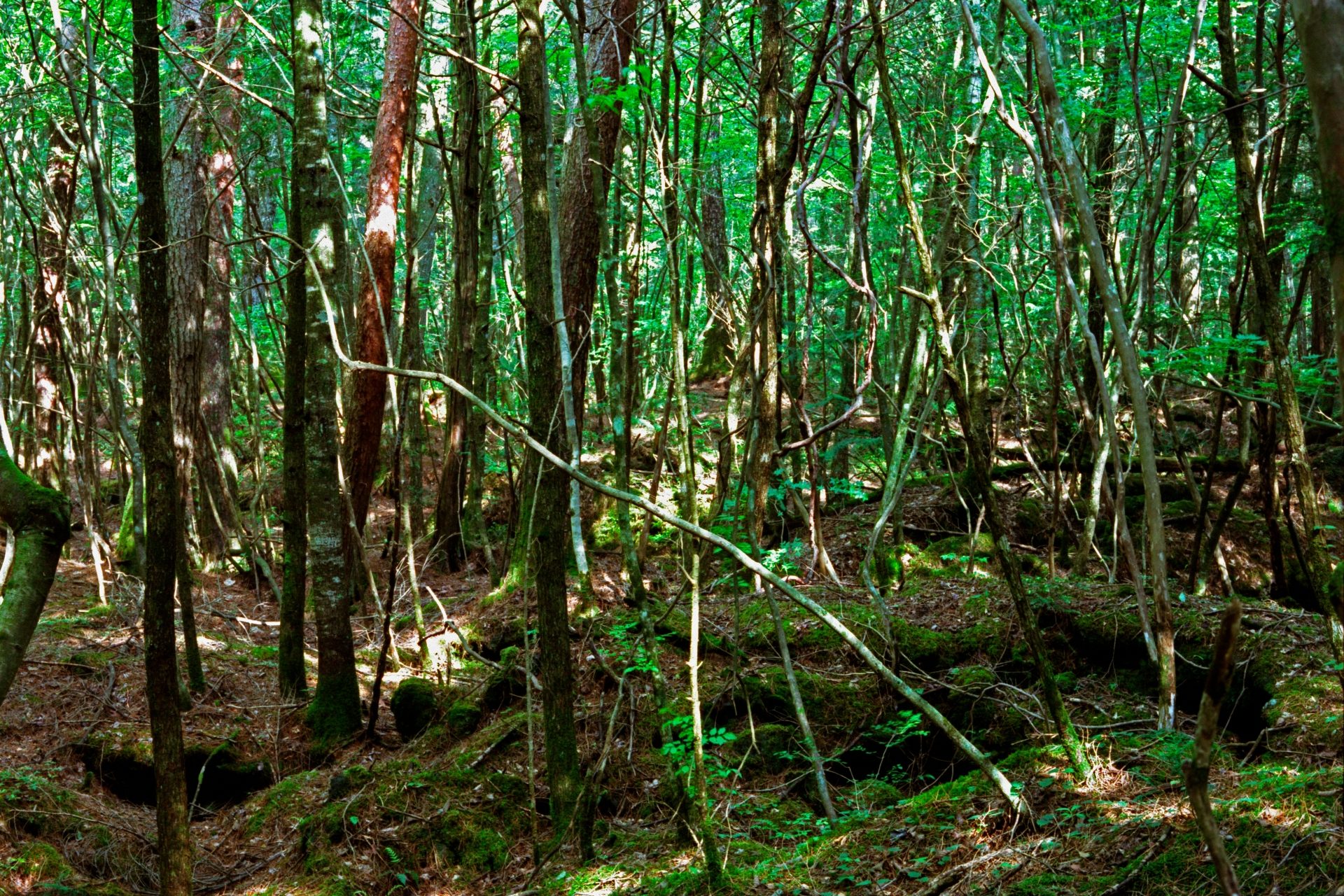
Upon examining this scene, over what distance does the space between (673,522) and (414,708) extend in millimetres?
4362

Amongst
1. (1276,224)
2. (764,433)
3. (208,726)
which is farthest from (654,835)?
(1276,224)

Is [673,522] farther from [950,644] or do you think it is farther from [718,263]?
[718,263]

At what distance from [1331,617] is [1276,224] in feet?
12.4

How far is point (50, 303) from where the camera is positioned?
995cm

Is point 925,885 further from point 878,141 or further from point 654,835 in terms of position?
point 878,141

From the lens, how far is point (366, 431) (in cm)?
857

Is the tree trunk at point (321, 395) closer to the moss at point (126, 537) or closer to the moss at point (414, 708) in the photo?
the moss at point (414, 708)

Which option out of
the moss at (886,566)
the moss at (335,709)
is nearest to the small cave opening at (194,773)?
the moss at (335,709)

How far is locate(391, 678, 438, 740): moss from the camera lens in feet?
22.5

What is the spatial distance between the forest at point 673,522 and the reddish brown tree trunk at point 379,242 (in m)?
0.04

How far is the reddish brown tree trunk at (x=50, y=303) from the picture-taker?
9.70 metres

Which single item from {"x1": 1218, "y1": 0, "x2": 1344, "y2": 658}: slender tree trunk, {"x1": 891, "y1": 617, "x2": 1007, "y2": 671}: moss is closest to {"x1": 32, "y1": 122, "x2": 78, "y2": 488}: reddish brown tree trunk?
{"x1": 891, "y1": 617, "x2": 1007, "y2": 671}: moss

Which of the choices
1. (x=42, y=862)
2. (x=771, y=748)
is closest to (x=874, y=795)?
(x=771, y=748)

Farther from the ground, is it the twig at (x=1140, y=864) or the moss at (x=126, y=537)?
the moss at (x=126, y=537)
